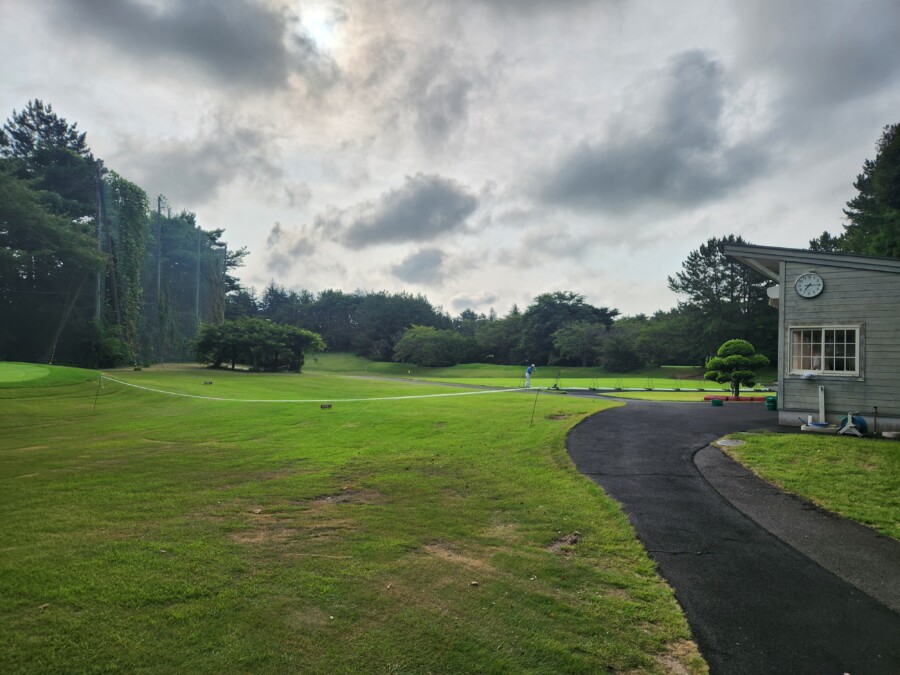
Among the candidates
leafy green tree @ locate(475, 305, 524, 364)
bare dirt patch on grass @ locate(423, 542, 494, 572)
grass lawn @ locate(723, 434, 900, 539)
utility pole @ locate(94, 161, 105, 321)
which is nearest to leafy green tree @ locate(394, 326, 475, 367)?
leafy green tree @ locate(475, 305, 524, 364)

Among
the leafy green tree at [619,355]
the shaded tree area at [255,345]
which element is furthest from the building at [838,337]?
the leafy green tree at [619,355]

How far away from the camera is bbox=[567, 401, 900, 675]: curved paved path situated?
10.1 feet

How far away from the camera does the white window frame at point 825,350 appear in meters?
10.7

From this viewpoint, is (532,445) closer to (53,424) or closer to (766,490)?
(766,490)

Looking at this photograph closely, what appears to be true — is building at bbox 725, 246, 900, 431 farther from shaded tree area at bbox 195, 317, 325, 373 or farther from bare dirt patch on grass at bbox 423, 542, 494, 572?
shaded tree area at bbox 195, 317, 325, 373

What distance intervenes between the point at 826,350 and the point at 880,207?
35813 mm

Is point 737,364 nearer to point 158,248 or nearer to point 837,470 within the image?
point 837,470

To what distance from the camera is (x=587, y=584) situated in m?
3.89

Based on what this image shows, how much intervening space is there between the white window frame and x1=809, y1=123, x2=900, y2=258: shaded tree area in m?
23.6

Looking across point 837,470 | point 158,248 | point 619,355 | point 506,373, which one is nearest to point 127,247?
point 158,248

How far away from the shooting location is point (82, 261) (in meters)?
31.0

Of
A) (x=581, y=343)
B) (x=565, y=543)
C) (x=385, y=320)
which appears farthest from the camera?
(x=385, y=320)

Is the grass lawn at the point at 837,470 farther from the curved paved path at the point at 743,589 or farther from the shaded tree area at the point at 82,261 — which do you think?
the shaded tree area at the point at 82,261

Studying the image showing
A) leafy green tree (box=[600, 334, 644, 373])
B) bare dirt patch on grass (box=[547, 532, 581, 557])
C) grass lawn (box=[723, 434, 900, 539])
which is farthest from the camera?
leafy green tree (box=[600, 334, 644, 373])
